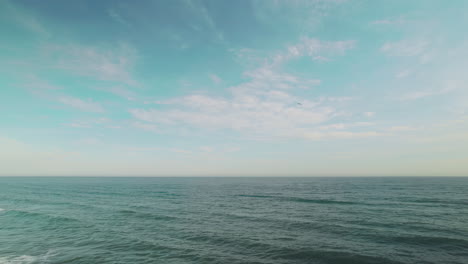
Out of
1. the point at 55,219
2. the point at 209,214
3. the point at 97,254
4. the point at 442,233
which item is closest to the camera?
the point at 97,254

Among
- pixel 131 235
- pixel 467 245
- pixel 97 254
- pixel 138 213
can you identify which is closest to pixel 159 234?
pixel 131 235

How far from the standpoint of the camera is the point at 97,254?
2392 centimetres

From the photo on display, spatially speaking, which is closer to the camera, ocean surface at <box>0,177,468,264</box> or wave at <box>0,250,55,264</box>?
wave at <box>0,250,55,264</box>

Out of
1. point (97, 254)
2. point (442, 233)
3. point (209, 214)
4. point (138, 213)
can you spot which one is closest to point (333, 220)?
point (442, 233)

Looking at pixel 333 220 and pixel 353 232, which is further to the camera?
pixel 333 220

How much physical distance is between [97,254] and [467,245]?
42875 mm

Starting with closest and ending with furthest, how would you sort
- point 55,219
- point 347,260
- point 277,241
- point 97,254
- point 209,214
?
point 347,260
point 97,254
point 277,241
point 55,219
point 209,214

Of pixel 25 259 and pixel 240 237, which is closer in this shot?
pixel 25 259

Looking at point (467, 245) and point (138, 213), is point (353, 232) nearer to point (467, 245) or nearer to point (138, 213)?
point (467, 245)

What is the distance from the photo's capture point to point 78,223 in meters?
37.2

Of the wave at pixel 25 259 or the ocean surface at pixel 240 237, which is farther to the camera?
the ocean surface at pixel 240 237

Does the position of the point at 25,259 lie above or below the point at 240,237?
below

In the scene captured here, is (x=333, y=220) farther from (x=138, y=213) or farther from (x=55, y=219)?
(x=55, y=219)

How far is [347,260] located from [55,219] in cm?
4958
